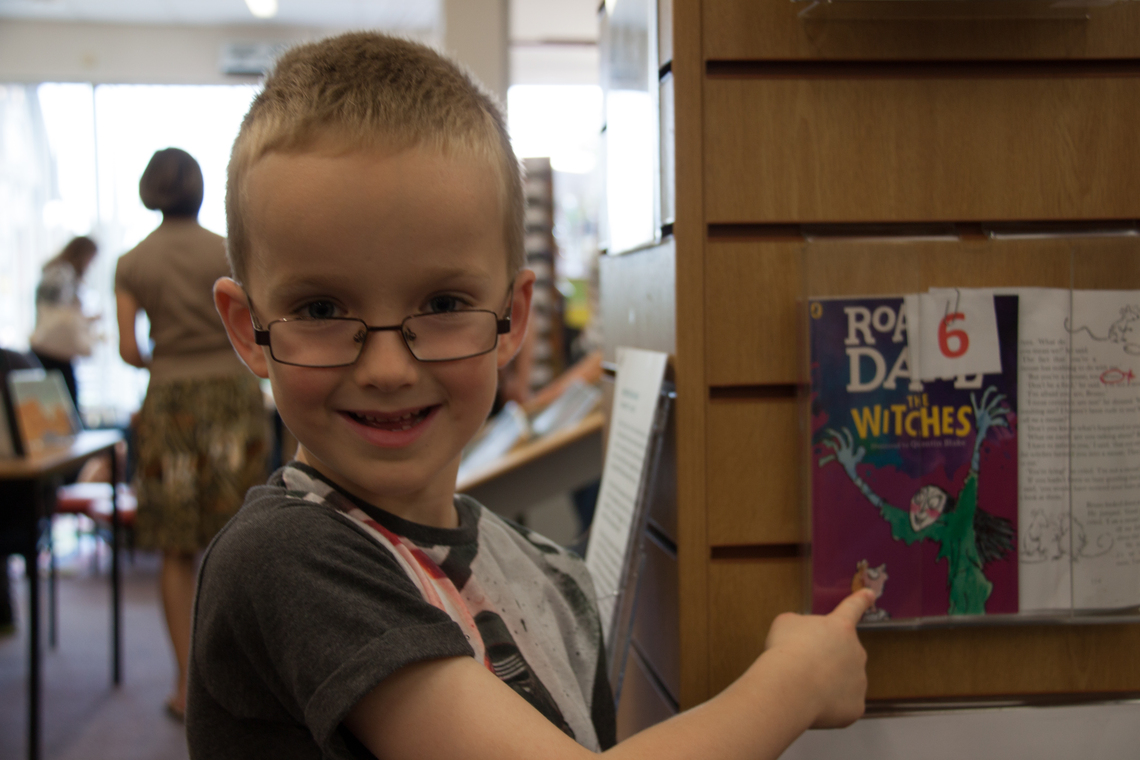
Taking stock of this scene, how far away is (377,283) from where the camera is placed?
0.71 metres

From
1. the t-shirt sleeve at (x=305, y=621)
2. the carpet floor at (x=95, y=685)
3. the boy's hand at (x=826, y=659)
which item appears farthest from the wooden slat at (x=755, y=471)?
the carpet floor at (x=95, y=685)

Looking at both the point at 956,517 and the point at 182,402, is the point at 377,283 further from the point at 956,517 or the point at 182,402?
the point at 182,402

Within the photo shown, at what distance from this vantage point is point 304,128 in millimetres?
718

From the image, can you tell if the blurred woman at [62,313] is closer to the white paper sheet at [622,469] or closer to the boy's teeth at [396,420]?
the white paper sheet at [622,469]

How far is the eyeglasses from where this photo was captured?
726 millimetres

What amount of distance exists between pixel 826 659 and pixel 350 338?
0.57 metres

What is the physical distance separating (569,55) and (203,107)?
12.0ft

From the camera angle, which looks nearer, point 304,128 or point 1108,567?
point 304,128

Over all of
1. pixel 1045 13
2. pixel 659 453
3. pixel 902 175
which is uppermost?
pixel 1045 13

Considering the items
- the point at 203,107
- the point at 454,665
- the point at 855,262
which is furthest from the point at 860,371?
the point at 203,107

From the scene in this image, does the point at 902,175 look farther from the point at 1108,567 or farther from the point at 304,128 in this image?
the point at 304,128

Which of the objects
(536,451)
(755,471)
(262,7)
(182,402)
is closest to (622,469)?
(755,471)

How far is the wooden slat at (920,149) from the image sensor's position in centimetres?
105

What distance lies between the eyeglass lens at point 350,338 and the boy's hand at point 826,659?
1.44 feet
